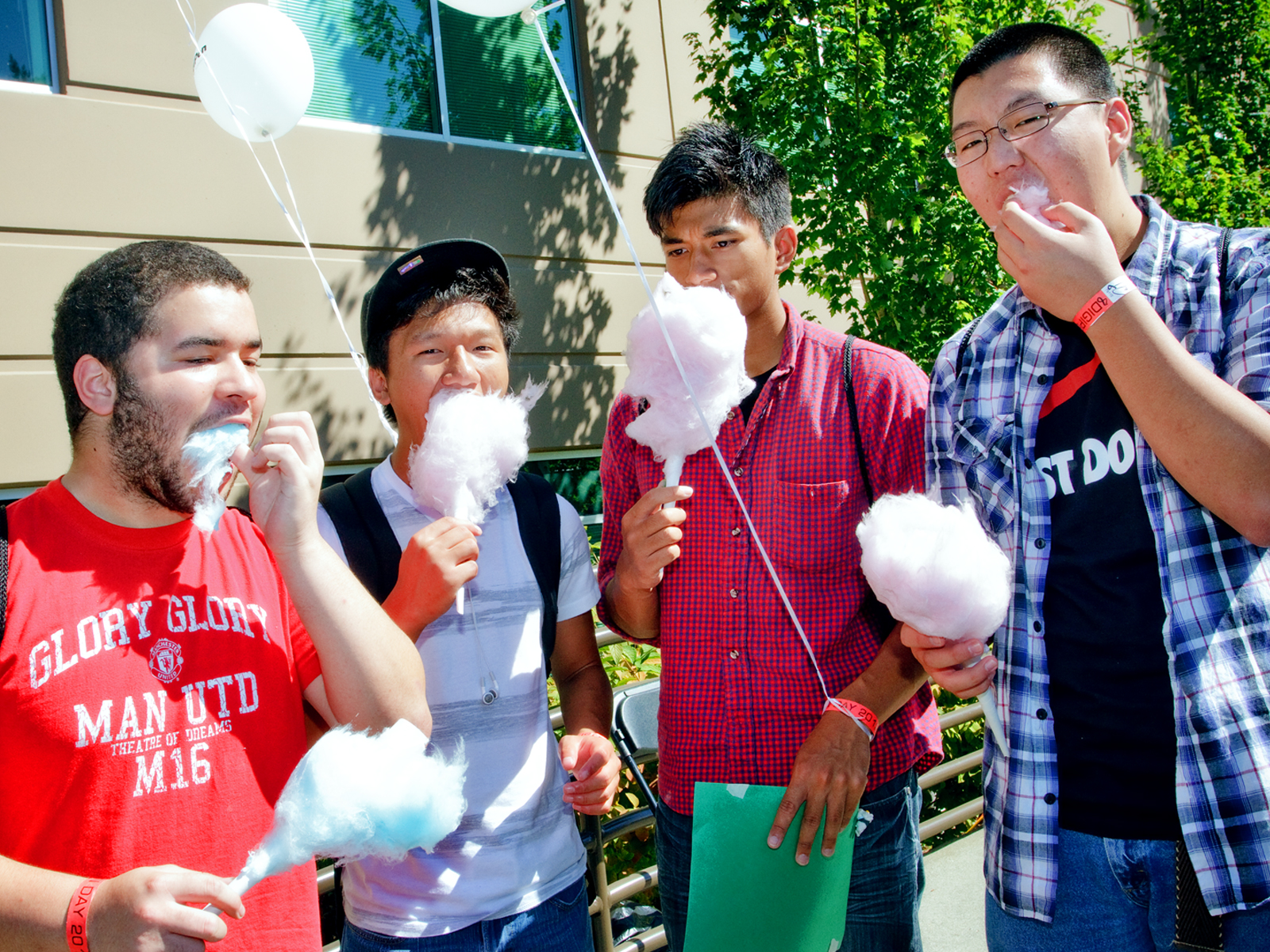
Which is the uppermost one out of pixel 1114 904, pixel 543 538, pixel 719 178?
pixel 719 178

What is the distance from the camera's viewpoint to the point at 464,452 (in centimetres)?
189

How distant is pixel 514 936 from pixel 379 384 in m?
1.29

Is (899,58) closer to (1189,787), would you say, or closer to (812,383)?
(812,383)

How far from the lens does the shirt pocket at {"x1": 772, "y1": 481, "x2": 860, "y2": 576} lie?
2.08 meters

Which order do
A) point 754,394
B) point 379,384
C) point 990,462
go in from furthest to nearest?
point 754,394, point 379,384, point 990,462

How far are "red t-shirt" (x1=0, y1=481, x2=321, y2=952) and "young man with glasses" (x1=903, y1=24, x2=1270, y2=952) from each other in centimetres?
124

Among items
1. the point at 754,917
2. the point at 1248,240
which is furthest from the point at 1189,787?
the point at 1248,240

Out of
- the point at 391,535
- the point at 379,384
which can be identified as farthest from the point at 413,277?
the point at 391,535

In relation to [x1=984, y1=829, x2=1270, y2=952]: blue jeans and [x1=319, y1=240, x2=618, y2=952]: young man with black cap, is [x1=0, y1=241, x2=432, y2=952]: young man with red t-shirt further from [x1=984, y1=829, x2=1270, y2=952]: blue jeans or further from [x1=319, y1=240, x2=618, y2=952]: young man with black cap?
[x1=984, y1=829, x2=1270, y2=952]: blue jeans

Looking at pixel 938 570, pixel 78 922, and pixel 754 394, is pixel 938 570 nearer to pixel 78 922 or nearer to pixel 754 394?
pixel 754 394

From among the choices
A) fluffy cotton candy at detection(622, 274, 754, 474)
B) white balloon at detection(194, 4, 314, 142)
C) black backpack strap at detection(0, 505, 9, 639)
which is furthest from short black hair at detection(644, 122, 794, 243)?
white balloon at detection(194, 4, 314, 142)

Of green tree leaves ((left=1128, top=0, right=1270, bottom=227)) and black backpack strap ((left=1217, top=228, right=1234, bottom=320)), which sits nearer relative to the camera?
black backpack strap ((left=1217, top=228, right=1234, bottom=320))

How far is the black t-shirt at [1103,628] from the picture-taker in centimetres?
157

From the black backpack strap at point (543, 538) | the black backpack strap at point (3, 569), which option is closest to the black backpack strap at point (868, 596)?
the black backpack strap at point (543, 538)
